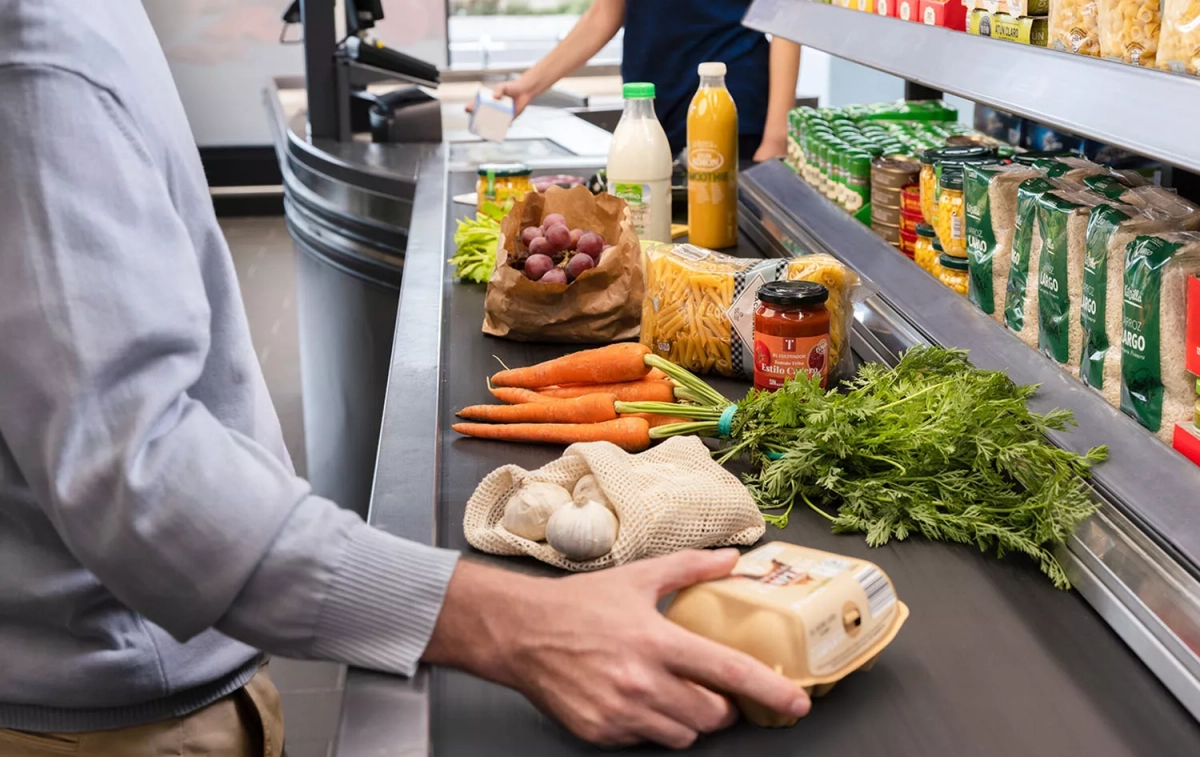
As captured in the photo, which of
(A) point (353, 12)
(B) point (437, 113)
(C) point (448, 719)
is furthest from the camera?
(A) point (353, 12)

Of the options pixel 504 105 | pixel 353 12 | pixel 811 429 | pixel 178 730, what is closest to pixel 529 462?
pixel 811 429

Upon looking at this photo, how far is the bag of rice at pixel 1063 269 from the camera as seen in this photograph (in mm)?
1521

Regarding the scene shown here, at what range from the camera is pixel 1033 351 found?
161 cm

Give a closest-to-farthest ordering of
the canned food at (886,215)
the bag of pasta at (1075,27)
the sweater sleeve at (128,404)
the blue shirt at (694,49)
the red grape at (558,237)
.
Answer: the sweater sleeve at (128,404), the bag of pasta at (1075,27), the red grape at (558,237), the canned food at (886,215), the blue shirt at (694,49)

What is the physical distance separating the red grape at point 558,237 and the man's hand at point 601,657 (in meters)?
1.10

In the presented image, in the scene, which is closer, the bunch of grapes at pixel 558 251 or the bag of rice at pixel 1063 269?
the bag of rice at pixel 1063 269

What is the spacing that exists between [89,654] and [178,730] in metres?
0.15

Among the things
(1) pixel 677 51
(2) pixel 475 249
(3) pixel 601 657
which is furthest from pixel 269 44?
(3) pixel 601 657

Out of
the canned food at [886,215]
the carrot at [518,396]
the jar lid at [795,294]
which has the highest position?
the jar lid at [795,294]

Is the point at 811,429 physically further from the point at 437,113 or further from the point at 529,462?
the point at 437,113

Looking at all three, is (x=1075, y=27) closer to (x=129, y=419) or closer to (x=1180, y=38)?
(x=1180, y=38)

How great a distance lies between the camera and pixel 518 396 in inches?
67.5

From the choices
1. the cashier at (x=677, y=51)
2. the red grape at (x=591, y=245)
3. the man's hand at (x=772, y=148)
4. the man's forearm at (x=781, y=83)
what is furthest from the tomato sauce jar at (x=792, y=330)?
the cashier at (x=677, y=51)

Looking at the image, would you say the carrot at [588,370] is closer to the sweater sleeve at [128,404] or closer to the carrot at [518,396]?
the carrot at [518,396]
